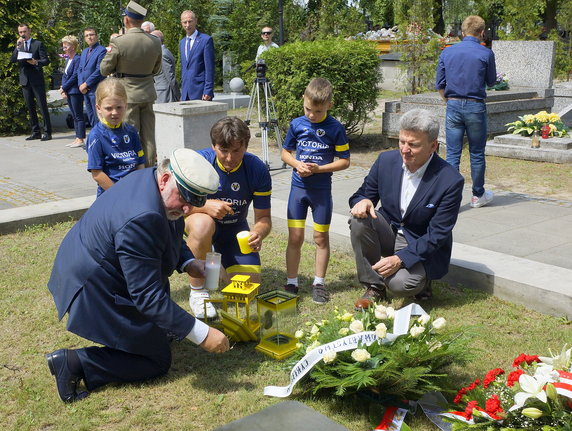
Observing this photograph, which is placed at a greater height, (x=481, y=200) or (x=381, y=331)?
(x=381, y=331)

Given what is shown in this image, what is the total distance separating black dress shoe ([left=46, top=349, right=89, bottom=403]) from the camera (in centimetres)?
348

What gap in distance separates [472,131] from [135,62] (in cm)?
408

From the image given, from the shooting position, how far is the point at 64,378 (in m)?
3.49

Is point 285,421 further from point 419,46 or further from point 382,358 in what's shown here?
point 419,46

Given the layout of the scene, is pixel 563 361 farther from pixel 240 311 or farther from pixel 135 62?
pixel 135 62

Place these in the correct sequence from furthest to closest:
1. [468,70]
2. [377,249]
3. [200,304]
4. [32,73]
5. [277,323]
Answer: [32,73], [468,70], [377,249], [200,304], [277,323]

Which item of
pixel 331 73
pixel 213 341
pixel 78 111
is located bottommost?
pixel 213 341

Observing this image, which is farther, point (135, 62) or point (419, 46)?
point (419, 46)

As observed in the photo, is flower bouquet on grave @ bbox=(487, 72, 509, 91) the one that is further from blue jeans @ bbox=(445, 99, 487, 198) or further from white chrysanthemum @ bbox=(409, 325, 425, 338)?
white chrysanthemum @ bbox=(409, 325, 425, 338)

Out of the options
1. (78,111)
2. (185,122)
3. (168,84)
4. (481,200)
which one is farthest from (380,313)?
(78,111)

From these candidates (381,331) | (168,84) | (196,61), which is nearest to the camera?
(381,331)

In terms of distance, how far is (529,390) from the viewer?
8.73 feet

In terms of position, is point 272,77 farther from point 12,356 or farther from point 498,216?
point 12,356

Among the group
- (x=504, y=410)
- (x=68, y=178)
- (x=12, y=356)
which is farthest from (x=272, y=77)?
(x=504, y=410)
